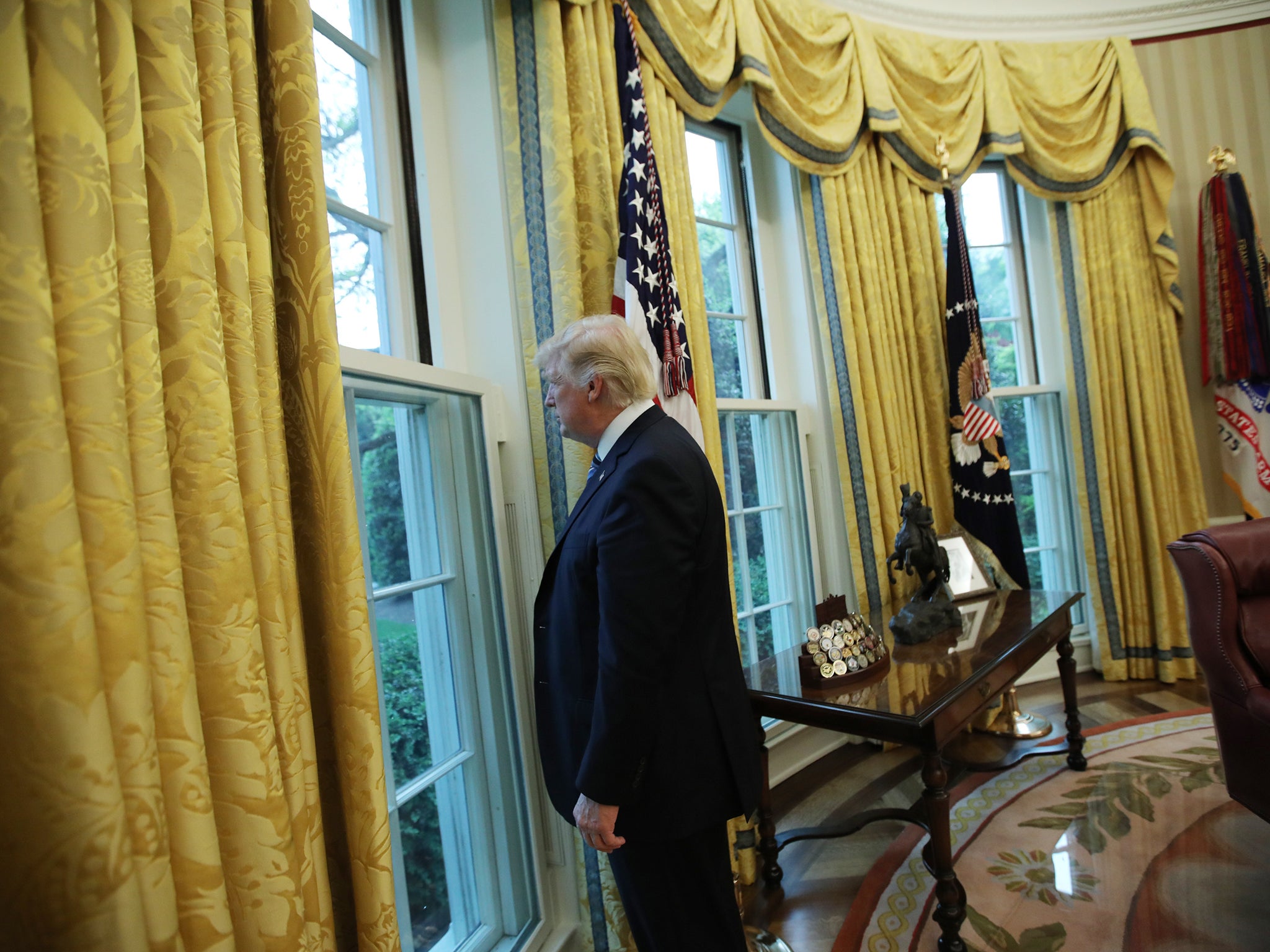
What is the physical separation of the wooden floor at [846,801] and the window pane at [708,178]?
7.92 ft

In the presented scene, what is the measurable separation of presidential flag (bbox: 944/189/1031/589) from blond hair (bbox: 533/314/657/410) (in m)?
2.21

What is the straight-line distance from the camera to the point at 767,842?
213cm

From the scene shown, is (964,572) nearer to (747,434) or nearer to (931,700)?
(747,434)

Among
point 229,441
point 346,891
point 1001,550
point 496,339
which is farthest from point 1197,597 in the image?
point 229,441

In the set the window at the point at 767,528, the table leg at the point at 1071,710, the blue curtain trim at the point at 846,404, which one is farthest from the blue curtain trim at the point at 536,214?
the table leg at the point at 1071,710

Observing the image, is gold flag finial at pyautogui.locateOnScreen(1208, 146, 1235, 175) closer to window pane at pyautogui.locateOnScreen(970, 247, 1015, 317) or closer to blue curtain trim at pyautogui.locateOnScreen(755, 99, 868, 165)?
window pane at pyautogui.locateOnScreen(970, 247, 1015, 317)

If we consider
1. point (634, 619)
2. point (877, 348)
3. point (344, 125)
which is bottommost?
point (634, 619)

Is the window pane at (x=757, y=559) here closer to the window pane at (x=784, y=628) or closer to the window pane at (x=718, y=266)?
the window pane at (x=784, y=628)

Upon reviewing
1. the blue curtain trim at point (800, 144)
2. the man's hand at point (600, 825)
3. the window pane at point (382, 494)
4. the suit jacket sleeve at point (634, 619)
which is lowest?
the man's hand at point (600, 825)

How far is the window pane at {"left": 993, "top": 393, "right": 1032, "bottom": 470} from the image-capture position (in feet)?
12.6

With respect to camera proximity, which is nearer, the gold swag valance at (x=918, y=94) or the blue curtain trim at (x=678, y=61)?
the blue curtain trim at (x=678, y=61)

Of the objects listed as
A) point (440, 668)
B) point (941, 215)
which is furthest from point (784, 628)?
point (941, 215)

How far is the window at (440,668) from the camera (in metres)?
1.45

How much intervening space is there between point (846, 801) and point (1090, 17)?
4.23 meters
